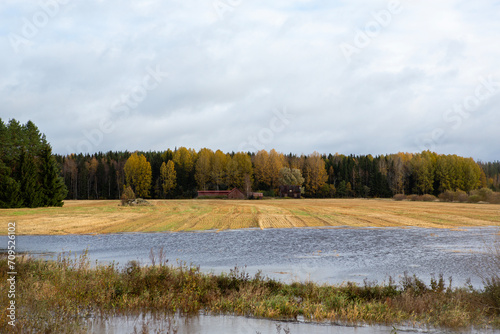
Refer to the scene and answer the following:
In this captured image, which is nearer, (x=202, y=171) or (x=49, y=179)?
(x=49, y=179)

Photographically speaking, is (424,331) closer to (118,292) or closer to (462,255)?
(118,292)

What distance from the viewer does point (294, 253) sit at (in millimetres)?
24125

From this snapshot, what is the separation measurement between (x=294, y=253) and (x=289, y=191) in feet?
335

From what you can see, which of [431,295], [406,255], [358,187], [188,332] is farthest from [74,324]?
[358,187]

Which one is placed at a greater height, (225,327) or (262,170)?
(262,170)

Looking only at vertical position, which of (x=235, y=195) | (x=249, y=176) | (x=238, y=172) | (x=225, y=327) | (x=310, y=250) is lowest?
(x=310, y=250)

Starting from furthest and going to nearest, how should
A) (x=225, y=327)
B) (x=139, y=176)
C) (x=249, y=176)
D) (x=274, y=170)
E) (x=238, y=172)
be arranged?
1. (x=274, y=170)
2. (x=139, y=176)
3. (x=238, y=172)
4. (x=249, y=176)
5. (x=225, y=327)

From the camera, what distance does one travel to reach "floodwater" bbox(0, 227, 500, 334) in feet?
35.0

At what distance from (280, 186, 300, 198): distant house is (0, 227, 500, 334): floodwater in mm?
87079

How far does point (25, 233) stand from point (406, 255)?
94.9ft

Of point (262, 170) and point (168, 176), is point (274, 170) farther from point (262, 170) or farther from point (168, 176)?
point (168, 176)

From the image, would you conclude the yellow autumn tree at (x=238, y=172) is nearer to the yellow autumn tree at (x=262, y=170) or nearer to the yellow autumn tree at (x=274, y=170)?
the yellow autumn tree at (x=262, y=170)

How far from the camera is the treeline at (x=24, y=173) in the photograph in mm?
61312

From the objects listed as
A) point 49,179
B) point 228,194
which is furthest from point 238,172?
point 49,179
